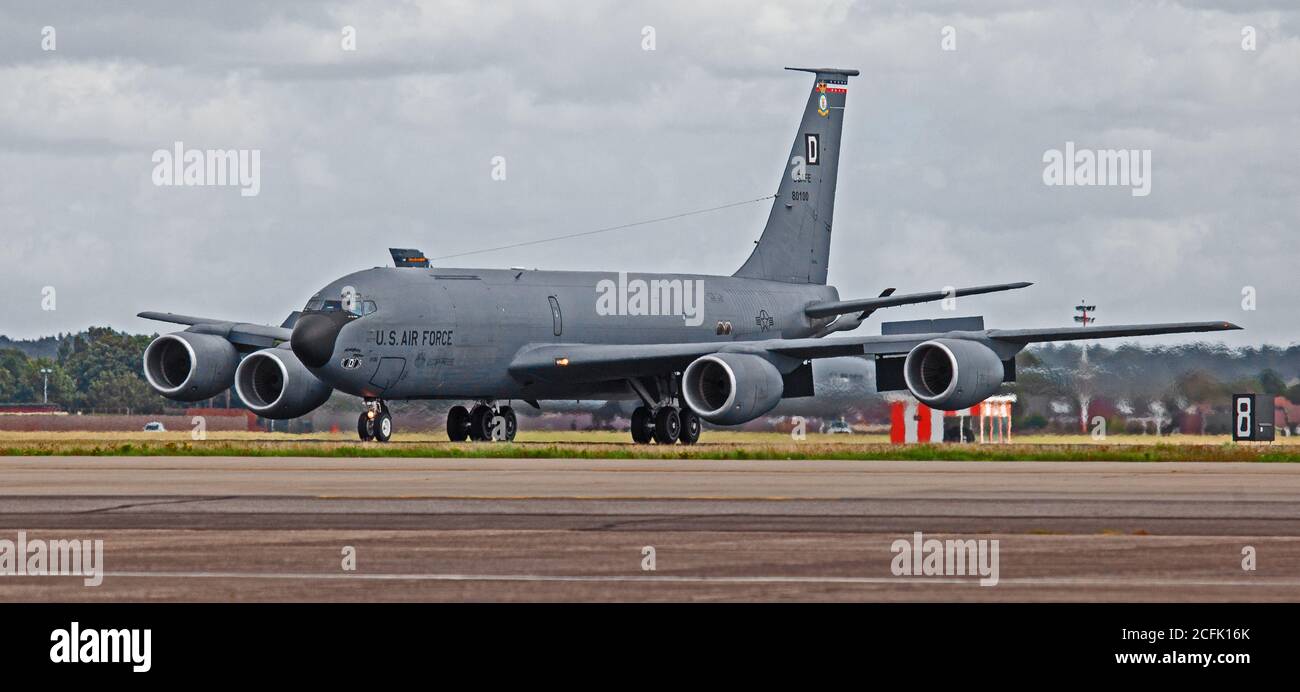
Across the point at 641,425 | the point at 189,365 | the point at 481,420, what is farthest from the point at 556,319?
the point at 189,365

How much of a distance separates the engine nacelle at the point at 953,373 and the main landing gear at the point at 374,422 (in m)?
11.9

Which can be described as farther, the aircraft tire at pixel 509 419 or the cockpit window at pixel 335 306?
the aircraft tire at pixel 509 419

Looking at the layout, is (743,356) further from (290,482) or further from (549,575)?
(549,575)

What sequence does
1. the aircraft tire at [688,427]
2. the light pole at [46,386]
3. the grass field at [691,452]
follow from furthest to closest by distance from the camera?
the light pole at [46,386] → the aircraft tire at [688,427] → the grass field at [691,452]

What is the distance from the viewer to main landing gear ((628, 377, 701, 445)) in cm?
4775

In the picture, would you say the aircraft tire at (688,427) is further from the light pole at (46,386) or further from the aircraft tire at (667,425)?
the light pole at (46,386)

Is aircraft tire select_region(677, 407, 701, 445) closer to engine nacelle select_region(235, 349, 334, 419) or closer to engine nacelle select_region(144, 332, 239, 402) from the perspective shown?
engine nacelle select_region(235, 349, 334, 419)

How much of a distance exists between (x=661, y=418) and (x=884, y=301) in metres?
7.79

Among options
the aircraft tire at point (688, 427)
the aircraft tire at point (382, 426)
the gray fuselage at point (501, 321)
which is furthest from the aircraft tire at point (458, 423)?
the aircraft tire at point (688, 427)

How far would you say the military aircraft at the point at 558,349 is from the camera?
42781 mm
